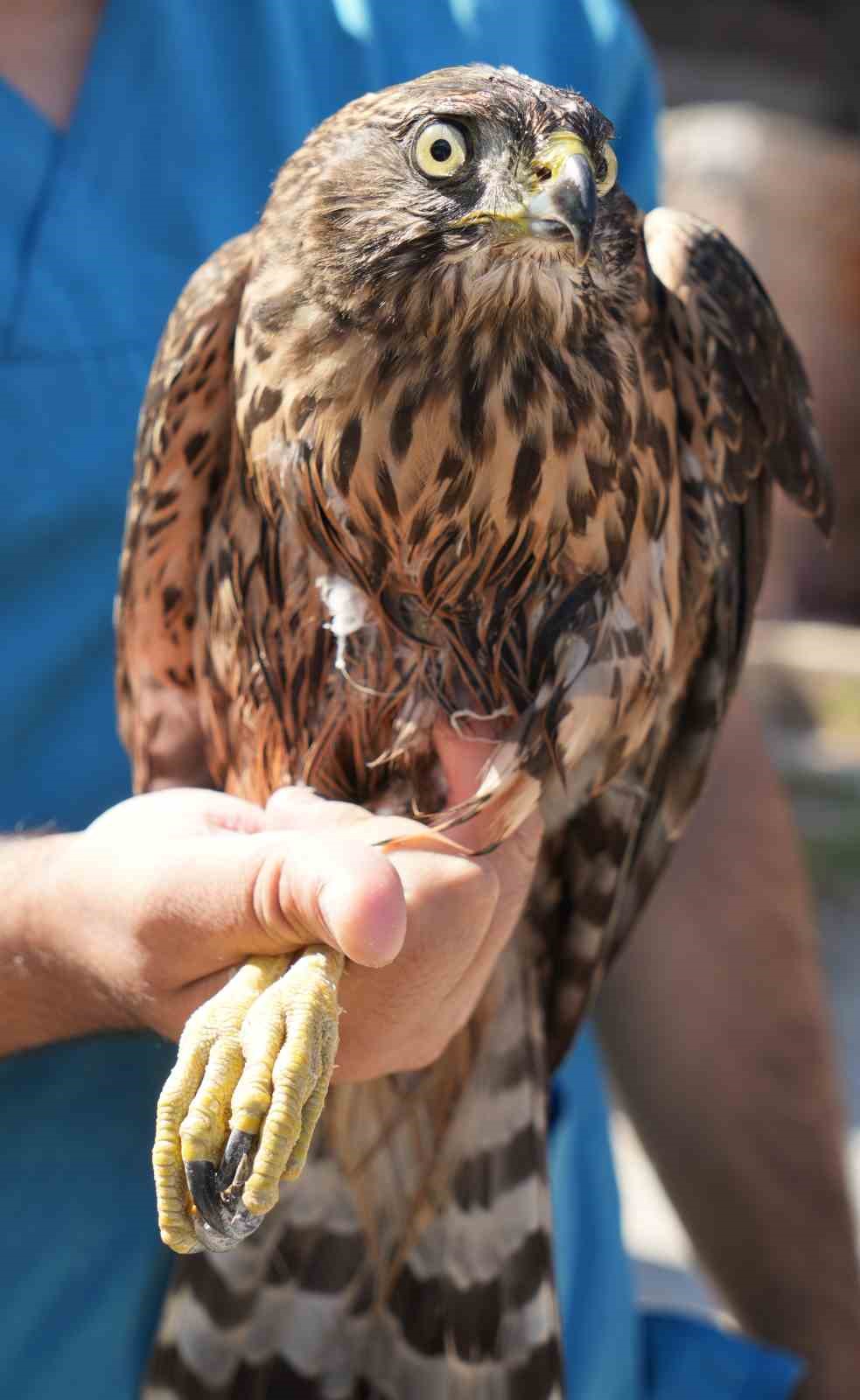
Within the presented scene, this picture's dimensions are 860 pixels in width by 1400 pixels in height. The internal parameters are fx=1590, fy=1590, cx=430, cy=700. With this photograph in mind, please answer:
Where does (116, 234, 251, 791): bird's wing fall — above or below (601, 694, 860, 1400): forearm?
above

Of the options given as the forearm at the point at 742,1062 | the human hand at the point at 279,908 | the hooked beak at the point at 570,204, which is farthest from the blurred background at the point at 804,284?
the hooked beak at the point at 570,204

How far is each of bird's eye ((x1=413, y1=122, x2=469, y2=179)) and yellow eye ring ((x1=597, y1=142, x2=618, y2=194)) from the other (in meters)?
0.15

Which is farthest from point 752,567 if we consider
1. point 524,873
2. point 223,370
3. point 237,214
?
point 237,214

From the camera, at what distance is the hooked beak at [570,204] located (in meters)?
1.53

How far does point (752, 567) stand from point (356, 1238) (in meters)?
1.15

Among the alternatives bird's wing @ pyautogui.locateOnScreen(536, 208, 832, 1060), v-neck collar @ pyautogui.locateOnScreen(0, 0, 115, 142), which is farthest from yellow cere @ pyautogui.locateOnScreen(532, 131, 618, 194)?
v-neck collar @ pyautogui.locateOnScreen(0, 0, 115, 142)

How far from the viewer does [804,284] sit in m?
8.41

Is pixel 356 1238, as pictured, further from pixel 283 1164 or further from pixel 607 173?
pixel 607 173

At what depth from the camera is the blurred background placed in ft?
23.2

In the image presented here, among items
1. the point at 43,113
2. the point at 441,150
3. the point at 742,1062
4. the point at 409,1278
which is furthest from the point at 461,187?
the point at 742,1062

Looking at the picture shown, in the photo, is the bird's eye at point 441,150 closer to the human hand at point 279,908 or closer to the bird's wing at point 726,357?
the bird's wing at point 726,357

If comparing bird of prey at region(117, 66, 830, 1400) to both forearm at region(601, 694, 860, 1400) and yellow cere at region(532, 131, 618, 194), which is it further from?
forearm at region(601, 694, 860, 1400)

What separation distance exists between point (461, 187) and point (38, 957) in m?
1.02

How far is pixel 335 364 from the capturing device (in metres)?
1.75
